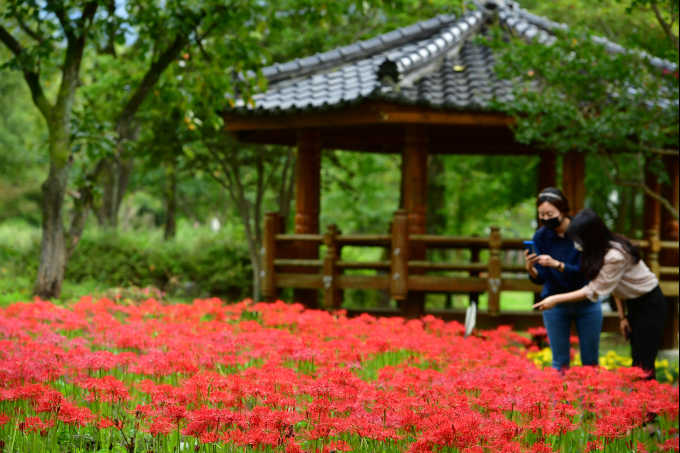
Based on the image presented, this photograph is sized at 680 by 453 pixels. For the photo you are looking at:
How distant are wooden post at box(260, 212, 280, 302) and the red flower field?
4227mm

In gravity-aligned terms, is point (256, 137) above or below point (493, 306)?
above

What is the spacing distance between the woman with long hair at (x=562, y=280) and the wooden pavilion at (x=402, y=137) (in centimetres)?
334

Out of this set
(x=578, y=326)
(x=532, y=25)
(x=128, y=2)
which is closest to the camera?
(x=578, y=326)

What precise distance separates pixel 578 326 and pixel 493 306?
11.4 ft

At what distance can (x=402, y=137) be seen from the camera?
10836 mm

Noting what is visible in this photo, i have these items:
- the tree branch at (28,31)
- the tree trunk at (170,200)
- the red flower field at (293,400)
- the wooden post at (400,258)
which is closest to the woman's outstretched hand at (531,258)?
the red flower field at (293,400)

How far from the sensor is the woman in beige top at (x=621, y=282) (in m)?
4.58

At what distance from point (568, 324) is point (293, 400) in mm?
2780

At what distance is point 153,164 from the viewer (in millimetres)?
13375

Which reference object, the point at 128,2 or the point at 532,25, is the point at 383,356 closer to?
the point at 128,2

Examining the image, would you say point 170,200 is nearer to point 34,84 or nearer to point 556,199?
point 34,84

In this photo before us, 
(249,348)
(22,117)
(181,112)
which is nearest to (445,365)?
(249,348)

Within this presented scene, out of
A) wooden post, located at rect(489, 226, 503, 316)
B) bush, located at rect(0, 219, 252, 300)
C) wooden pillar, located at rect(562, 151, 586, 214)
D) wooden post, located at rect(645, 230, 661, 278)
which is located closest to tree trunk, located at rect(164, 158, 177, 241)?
bush, located at rect(0, 219, 252, 300)

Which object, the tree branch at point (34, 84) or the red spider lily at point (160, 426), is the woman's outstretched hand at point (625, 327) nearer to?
the red spider lily at point (160, 426)
